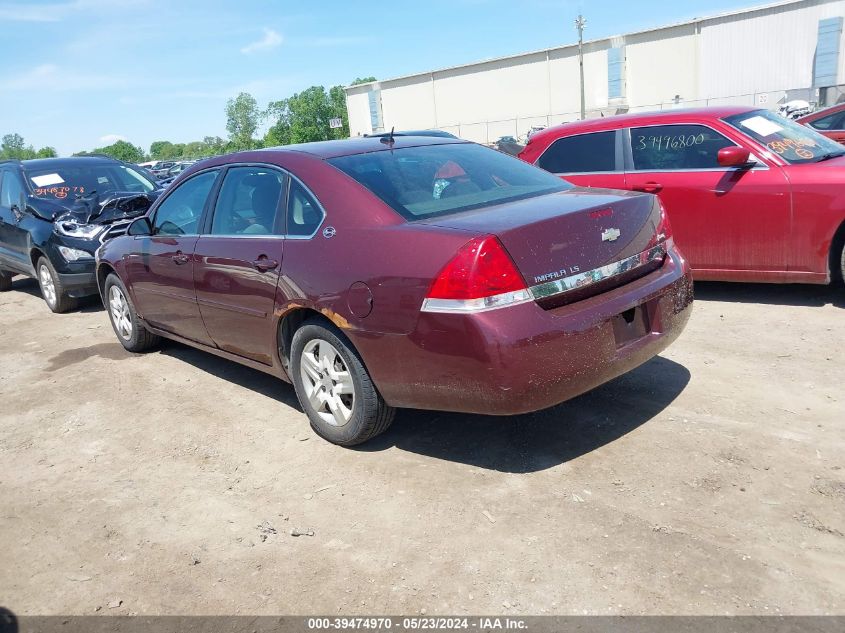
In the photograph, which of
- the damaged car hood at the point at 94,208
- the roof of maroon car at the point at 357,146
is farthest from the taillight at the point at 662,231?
the damaged car hood at the point at 94,208

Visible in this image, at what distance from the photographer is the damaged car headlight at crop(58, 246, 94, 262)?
852cm

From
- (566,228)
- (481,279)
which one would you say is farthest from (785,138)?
(481,279)

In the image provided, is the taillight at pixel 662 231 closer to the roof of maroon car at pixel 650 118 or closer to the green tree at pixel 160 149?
the roof of maroon car at pixel 650 118

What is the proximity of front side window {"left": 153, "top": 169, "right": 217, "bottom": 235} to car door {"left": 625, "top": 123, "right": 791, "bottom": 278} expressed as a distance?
3760 mm

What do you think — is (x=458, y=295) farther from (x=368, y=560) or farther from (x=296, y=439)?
(x=296, y=439)

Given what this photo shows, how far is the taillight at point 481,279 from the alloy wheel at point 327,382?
90cm

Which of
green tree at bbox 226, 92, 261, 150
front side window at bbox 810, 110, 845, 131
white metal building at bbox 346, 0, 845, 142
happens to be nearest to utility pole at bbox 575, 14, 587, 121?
white metal building at bbox 346, 0, 845, 142

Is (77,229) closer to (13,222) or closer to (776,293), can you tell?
(13,222)

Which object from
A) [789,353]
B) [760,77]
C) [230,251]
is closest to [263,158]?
[230,251]

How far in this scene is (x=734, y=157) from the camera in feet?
19.2

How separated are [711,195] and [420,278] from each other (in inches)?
149

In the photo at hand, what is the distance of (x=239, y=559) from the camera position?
3.17m

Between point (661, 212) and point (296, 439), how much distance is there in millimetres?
2481

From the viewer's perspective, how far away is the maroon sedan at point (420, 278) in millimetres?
3248
